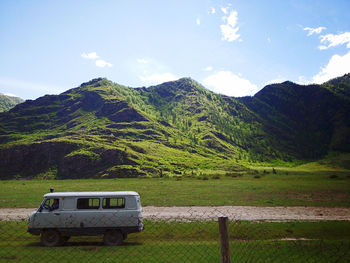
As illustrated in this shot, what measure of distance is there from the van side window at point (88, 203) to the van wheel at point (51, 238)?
231 centimetres

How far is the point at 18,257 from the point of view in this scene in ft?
49.1

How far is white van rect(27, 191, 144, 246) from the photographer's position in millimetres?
18250

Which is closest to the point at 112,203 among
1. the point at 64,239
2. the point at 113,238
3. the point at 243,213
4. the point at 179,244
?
the point at 113,238

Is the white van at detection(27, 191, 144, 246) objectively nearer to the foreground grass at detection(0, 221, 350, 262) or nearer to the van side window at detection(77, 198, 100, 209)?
the van side window at detection(77, 198, 100, 209)

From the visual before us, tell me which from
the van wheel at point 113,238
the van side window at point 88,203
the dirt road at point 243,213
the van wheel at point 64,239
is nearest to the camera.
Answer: the van wheel at point 113,238

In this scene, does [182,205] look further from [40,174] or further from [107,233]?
[40,174]

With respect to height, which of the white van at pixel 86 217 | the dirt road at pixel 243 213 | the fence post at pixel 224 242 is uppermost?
the fence post at pixel 224 242

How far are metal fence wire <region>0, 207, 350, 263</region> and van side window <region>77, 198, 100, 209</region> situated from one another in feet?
2.38

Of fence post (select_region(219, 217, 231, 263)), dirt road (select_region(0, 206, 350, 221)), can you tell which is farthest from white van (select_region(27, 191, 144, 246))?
fence post (select_region(219, 217, 231, 263))

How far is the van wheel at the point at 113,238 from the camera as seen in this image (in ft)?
59.1

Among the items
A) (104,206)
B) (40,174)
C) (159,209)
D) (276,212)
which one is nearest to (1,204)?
(159,209)

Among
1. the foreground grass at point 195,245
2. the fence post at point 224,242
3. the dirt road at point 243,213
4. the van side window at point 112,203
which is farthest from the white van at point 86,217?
the fence post at point 224,242

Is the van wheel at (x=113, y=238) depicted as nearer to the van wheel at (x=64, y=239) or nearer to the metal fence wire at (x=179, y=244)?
the metal fence wire at (x=179, y=244)

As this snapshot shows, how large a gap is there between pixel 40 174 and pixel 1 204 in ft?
344
